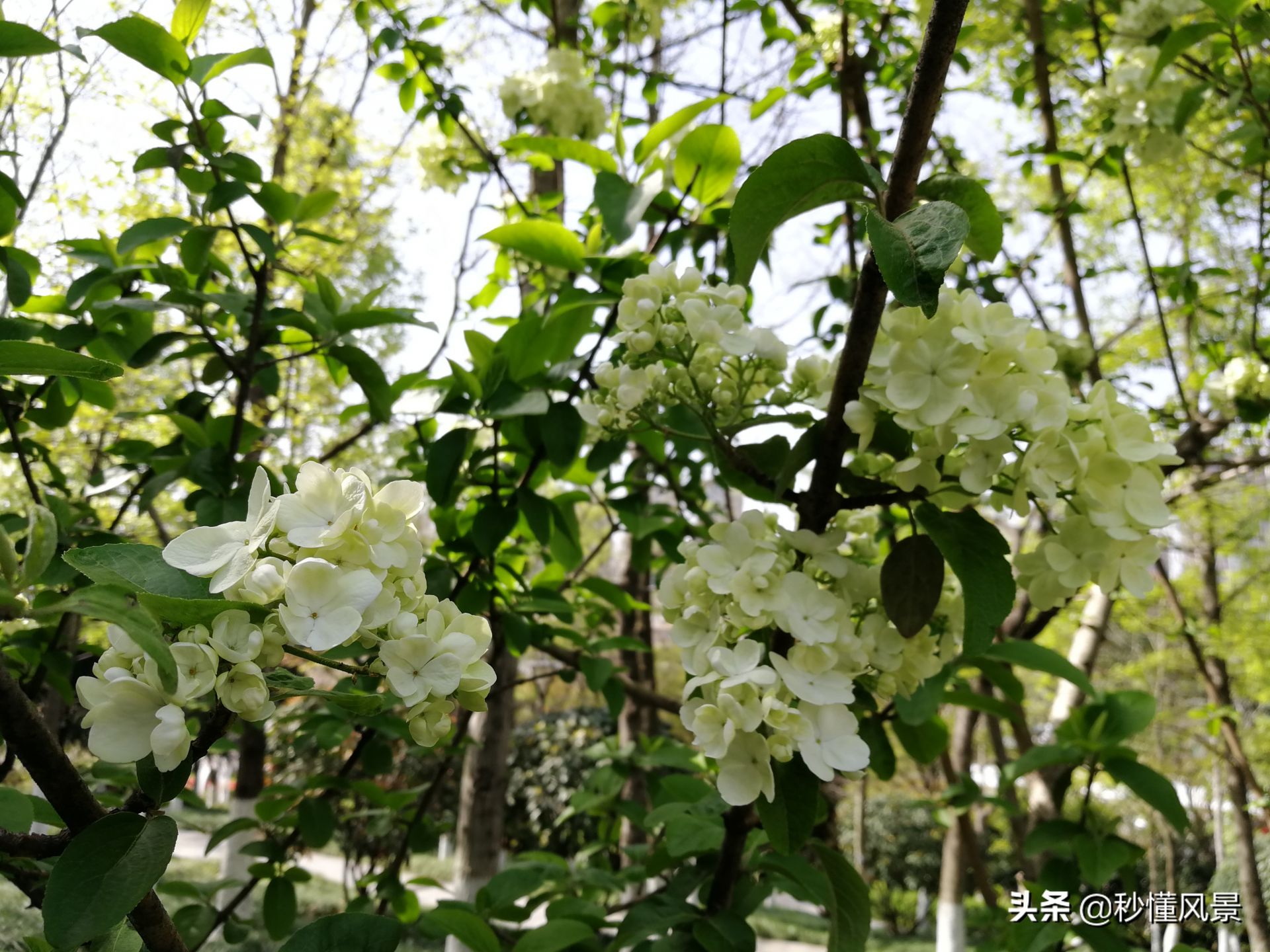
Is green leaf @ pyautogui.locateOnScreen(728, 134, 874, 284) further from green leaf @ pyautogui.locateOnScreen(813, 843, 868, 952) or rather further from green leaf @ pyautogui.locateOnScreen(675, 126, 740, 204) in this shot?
green leaf @ pyautogui.locateOnScreen(813, 843, 868, 952)

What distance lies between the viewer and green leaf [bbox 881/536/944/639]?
88cm

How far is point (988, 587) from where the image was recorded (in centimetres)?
84

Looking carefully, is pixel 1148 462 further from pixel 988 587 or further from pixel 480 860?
pixel 480 860

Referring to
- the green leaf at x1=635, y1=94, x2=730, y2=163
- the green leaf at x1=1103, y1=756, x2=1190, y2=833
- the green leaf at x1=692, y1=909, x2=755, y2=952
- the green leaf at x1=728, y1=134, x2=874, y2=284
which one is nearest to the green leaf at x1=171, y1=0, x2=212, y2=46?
the green leaf at x1=635, y1=94, x2=730, y2=163

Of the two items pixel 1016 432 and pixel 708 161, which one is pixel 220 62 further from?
pixel 1016 432

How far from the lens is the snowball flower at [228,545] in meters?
0.54

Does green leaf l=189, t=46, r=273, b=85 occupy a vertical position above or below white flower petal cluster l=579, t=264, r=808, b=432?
above

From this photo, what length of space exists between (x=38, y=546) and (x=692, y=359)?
618 mm

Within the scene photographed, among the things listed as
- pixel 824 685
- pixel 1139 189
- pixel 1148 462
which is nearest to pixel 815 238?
pixel 1148 462

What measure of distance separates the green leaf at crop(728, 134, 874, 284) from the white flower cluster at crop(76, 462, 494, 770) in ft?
1.20

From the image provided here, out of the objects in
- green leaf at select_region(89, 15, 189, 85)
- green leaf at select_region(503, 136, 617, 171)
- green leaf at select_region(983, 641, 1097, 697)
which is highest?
A: green leaf at select_region(503, 136, 617, 171)

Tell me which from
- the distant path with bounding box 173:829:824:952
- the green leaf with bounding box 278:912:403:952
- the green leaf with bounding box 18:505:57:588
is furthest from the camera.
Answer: the distant path with bounding box 173:829:824:952

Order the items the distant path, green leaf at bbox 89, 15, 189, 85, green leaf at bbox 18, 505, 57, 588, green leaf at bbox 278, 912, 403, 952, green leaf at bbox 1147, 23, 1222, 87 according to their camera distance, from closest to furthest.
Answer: green leaf at bbox 18, 505, 57, 588 < green leaf at bbox 278, 912, 403, 952 < green leaf at bbox 89, 15, 189, 85 < green leaf at bbox 1147, 23, 1222, 87 < the distant path

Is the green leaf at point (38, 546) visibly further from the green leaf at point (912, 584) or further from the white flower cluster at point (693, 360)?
the green leaf at point (912, 584)
